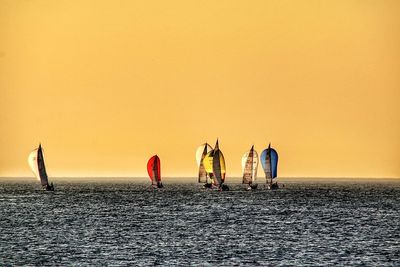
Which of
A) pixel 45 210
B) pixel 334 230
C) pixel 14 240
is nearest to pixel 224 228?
pixel 334 230

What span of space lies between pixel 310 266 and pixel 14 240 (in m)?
33.0

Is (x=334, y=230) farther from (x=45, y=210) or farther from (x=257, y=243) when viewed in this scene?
(x=45, y=210)

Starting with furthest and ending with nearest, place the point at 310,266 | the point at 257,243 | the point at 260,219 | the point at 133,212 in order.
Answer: the point at 133,212, the point at 260,219, the point at 257,243, the point at 310,266

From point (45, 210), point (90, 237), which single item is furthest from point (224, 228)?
point (45, 210)

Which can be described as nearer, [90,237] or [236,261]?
[236,261]

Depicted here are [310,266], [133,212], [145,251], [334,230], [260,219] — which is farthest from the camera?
[133,212]

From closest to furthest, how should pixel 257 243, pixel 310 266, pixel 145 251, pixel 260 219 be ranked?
pixel 310 266, pixel 145 251, pixel 257 243, pixel 260 219

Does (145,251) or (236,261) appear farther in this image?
(145,251)

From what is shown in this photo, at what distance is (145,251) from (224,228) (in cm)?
2785

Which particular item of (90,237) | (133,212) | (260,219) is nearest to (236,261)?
(90,237)

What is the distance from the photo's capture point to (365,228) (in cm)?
11462

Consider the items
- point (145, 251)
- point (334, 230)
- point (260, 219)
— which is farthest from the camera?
point (260, 219)

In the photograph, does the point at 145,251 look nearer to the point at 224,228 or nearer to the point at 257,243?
the point at 257,243

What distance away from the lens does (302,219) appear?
429 ft
